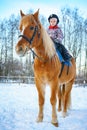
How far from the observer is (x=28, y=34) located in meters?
5.04

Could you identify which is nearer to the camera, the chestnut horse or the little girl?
the chestnut horse

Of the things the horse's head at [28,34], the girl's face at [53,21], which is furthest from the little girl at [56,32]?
the horse's head at [28,34]

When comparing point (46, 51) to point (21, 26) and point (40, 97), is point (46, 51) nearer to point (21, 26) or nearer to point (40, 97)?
point (21, 26)

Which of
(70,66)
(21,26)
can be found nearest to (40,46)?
(21,26)

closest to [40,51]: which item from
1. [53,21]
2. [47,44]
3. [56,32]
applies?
[47,44]

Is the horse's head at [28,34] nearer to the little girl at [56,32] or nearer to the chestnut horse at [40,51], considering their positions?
the chestnut horse at [40,51]

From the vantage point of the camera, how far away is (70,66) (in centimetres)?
679

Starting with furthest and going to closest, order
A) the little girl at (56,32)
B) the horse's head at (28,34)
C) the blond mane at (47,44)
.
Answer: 1. the little girl at (56,32)
2. the blond mane at (47,44)
3. the horse's head at (28,34)

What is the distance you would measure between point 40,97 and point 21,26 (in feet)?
5.72

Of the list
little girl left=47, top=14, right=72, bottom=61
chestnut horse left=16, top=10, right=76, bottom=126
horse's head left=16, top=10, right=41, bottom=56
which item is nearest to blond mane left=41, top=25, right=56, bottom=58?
chestnut horse left=16, top=10, right=76, bottom=126

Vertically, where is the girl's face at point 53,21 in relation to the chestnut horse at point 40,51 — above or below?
above

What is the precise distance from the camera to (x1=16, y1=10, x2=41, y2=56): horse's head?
16.0 feet

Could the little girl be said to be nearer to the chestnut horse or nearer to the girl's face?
the girl's face

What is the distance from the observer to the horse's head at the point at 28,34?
487cm
